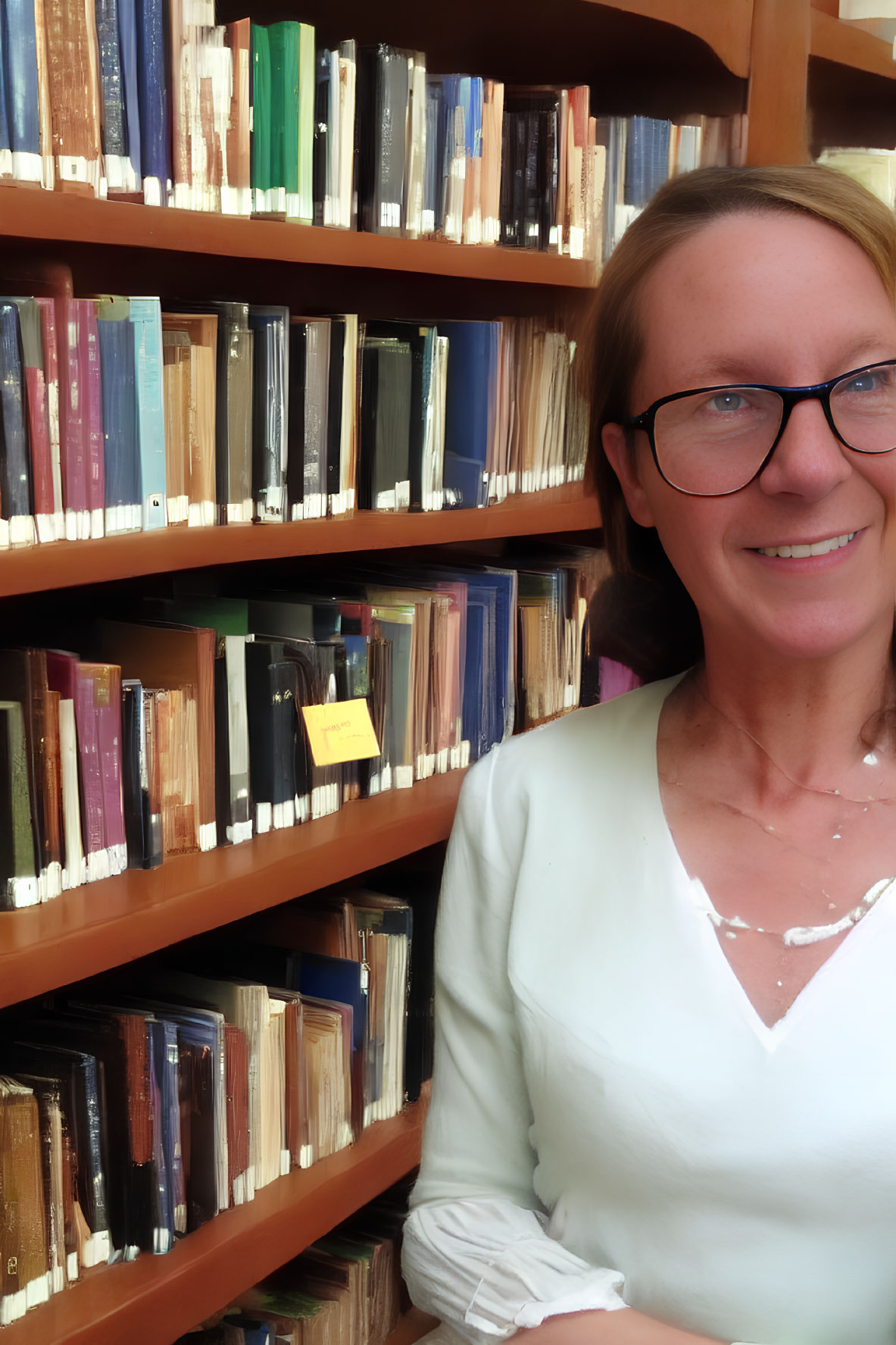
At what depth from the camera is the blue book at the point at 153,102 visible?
138 cm

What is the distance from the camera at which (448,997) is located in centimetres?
111

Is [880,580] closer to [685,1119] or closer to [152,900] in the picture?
[685,1119]

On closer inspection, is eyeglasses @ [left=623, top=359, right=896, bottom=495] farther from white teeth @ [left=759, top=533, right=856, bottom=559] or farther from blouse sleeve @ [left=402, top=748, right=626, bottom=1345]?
blouse sleeve @ [left=402, top=748, right=626, bottom=1345]

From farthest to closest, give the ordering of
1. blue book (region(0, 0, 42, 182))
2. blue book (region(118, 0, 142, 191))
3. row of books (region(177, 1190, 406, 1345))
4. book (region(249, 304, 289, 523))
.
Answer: row of books (region(177, 1190, 406, 1345)), book (region(249, 304, 289, 523)), blue book (region(118, 0, 142, 191)), blue book (region(0, 0, 42, 182))

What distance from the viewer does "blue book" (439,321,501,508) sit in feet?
6.32

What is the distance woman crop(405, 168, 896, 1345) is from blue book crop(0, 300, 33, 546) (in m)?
0.57

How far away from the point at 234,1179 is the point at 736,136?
188cm

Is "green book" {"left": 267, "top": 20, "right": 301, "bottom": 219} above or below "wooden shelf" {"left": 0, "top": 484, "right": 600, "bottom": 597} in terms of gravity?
above

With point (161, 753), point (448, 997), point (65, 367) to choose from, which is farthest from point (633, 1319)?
point (65, 367)

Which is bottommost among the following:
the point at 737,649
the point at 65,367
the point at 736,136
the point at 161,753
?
the point at 161,753

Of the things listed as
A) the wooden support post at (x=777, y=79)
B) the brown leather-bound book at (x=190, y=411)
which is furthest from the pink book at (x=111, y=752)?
the wooden support post at (x=777, y=79)

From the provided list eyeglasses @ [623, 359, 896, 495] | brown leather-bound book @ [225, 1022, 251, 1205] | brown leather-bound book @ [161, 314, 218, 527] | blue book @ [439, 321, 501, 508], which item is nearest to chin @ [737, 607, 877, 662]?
eyeglasses @ [623, 359, 896, 495]

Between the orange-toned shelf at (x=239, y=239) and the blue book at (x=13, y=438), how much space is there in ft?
0.32

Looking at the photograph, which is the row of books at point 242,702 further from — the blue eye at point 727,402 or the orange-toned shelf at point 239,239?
the blue eye at point 727,402
